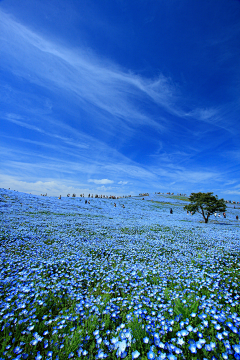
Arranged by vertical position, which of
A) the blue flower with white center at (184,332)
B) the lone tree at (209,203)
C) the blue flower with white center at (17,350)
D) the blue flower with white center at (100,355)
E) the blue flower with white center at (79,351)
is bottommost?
the blue flower with white center at (17,350)

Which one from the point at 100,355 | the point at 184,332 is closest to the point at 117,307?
the point at 100,355

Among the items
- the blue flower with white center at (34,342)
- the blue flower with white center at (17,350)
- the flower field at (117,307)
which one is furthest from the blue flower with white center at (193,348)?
the blue flower with white center at (17,350)

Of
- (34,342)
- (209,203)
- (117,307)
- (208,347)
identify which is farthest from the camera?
(209,203)

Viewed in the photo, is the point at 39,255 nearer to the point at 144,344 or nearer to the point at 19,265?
the point at 19,265

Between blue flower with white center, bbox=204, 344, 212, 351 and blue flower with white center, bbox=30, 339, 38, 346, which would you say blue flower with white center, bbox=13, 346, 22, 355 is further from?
blue flower with white center, bbox=204, 344, 212, 351

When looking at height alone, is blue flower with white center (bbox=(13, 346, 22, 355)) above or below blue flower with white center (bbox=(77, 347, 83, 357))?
below

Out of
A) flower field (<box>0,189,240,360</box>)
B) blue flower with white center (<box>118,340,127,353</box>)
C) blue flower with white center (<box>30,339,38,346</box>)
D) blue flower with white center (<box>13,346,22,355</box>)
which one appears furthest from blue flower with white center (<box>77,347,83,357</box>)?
blue flower with white center (<box>13,346,22,355</box>)

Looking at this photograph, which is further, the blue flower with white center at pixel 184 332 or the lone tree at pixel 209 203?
the lone tree at pixel 209 203

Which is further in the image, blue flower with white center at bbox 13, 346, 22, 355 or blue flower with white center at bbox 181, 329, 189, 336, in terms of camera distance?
blue flower with white center at bbox 181, 329, 189, 336

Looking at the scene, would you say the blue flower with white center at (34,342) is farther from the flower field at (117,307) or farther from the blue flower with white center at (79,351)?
the blue flower with white center at (79,351)

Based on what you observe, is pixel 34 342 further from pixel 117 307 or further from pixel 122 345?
pixel 117 307

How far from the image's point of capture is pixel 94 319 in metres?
3.59

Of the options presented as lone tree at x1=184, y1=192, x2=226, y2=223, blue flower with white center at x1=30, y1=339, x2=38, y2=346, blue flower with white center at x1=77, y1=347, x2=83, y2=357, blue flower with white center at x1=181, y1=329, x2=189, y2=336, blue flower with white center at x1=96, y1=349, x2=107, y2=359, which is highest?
lone tree at x1=184, y1=192, x2=226, y2=223

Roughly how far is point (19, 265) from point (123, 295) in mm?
4782
